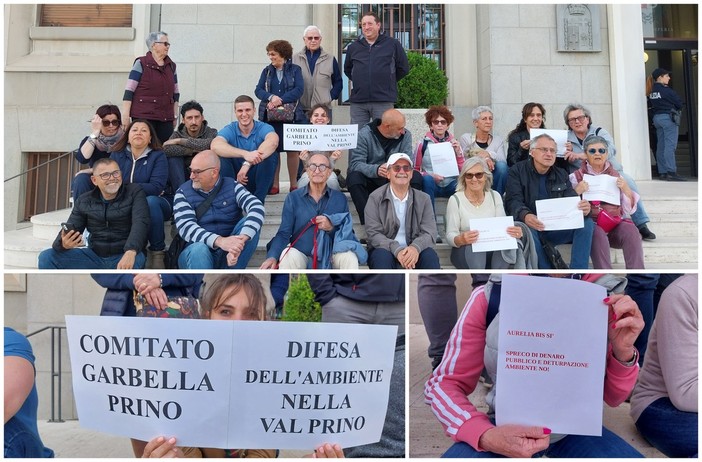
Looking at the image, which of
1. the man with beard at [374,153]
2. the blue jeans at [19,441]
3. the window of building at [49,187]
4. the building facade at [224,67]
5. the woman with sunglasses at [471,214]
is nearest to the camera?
the blue jeans at [19,441]

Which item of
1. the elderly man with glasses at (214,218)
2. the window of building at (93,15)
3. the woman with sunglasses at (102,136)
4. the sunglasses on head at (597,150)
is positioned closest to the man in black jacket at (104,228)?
the elderly man with glasses at (214,218)

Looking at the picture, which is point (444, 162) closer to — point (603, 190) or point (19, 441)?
point (603, 190)

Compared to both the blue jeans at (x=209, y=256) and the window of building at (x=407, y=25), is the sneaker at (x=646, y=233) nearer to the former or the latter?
the blue jeans at (x=209, y=256)

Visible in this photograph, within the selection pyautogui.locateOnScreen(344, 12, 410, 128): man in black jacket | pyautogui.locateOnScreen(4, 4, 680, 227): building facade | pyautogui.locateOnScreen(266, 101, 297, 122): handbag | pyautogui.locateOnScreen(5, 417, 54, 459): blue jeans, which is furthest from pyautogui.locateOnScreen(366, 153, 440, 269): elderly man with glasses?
pyautogui.locateOnScreen(4, 4, 680, 227): building facade

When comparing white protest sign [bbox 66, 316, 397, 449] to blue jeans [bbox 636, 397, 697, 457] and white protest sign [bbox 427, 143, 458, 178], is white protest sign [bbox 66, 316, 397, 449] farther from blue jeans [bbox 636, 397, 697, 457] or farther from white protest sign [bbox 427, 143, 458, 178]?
white protest sign [bbox 427, 143, 458, 178]

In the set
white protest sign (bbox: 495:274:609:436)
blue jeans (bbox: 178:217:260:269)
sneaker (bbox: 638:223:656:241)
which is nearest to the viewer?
white protest sign (bbox: 495:274:609:436)

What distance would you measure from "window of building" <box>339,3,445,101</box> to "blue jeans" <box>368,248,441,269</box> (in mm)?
6261

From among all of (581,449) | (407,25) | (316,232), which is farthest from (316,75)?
(581,449)

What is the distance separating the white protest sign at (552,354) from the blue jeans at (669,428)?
43 cm

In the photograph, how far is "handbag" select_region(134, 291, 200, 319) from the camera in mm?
2934

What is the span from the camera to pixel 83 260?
203 inches

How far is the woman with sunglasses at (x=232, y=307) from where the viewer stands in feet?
9.21

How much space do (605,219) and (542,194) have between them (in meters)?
0.57

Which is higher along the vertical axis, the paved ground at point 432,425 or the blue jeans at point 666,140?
the blue jeans at point 666,140
